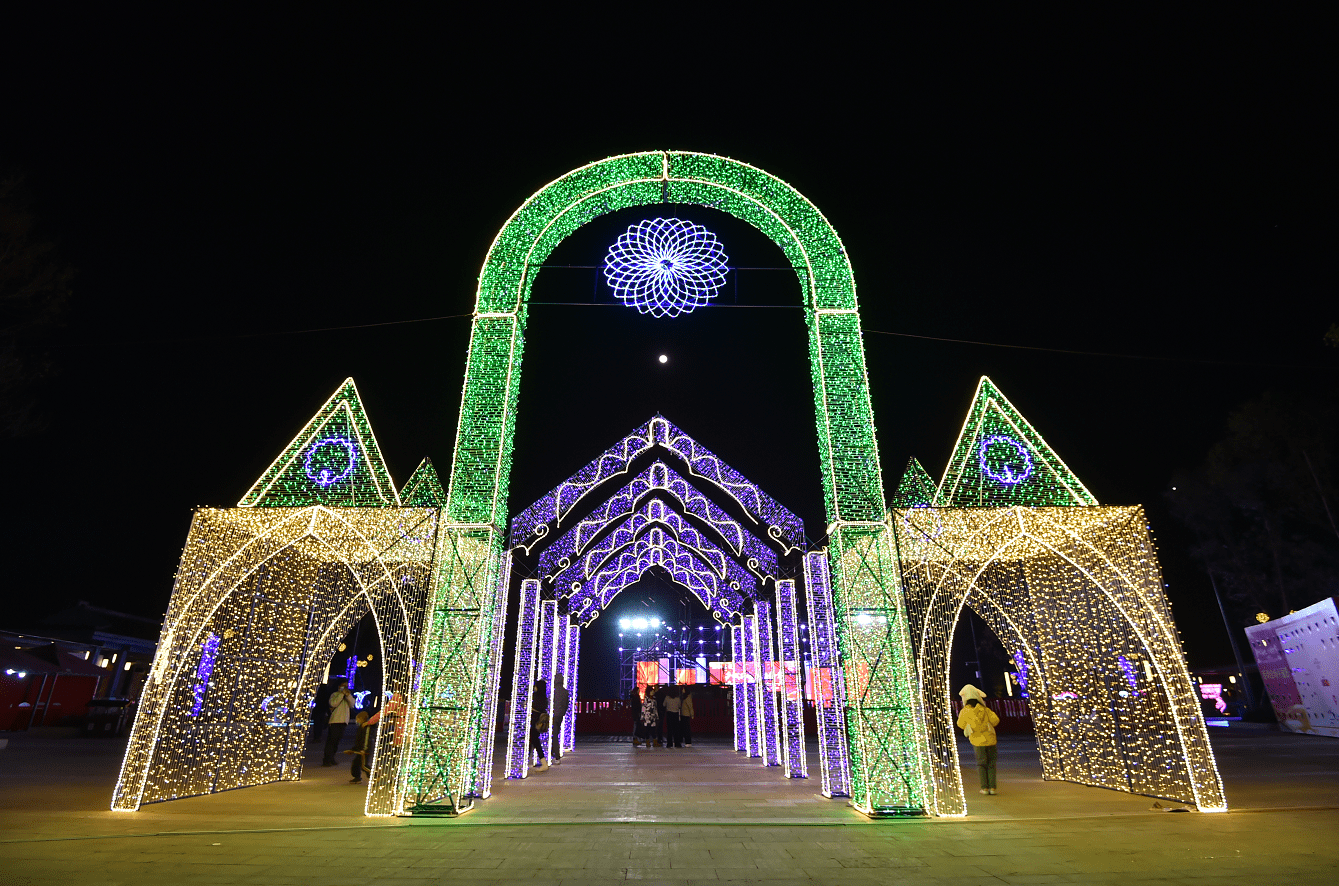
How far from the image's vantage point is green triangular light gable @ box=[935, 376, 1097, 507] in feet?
24.3

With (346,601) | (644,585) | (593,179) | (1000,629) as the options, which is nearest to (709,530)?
(1000,629)

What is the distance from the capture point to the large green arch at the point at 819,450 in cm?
650

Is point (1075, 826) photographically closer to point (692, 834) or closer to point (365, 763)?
point (692, 834)

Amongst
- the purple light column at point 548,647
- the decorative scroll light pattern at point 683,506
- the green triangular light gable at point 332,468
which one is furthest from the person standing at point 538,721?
the green triangular light gable at point 332,468

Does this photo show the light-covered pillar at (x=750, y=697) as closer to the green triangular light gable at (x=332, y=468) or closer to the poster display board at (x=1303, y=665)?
the green triangular light gable at (x=332, y=468)

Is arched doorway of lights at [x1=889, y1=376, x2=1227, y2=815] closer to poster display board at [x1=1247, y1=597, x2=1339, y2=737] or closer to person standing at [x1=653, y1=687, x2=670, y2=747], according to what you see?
person standing at [x1=653, y1=687, x2=670, y2=747]

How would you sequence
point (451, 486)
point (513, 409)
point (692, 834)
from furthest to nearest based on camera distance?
point (513, 409) → point (451, 486) → point (692, 834)

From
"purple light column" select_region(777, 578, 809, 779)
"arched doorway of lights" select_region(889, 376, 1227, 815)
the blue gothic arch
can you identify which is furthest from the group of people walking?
"arched doorway of lights" select_region(889, 376, 1227, 815)

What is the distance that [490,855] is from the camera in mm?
4898

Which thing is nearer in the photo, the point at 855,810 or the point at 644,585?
the point at 855,810

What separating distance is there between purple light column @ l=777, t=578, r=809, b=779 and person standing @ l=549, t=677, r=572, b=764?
4.18 meters

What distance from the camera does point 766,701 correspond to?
12.7m

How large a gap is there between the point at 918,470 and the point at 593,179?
5.00 meters

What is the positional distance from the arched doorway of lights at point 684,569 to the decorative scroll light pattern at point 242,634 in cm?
118
